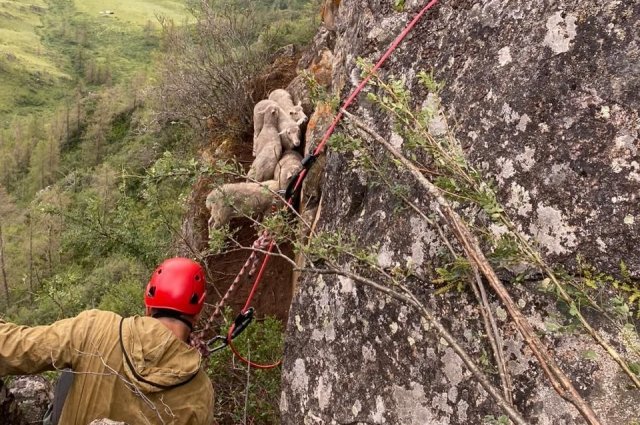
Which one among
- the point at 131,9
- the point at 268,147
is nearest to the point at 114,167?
the point at 268,147

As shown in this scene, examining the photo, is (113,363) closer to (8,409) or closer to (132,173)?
(8,409)

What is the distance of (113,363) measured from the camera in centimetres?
278

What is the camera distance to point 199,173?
332 cm

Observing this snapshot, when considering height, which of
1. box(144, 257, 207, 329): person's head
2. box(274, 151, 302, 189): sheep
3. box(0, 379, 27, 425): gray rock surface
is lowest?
box(274, 151, 302, 189): sheep

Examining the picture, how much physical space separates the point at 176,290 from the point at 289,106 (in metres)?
6.70

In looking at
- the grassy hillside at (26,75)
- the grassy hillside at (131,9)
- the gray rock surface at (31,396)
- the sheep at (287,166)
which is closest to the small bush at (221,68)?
the sheep at (287,166)

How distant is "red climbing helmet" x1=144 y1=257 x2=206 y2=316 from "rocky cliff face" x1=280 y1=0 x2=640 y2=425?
0.89m

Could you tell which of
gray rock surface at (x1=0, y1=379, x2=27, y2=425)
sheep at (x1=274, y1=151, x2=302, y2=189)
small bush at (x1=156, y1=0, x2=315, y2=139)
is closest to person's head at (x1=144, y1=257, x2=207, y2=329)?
gray rock surface at (x1=0, y1=379, x2=27, y2=425)

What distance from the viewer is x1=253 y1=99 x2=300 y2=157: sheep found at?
343 inches

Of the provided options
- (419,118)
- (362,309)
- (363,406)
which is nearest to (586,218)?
(419,118)

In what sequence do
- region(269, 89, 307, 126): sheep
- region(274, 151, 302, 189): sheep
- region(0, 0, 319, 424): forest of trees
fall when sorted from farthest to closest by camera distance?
1. region(269, 89, 307, 126): sheep
2. region(274, 151, 302, 189): sheep
3. region(0, 0, 319, 424): forest of trees

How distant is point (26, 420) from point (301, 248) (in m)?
2.01

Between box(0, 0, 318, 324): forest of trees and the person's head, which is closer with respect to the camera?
the person's head

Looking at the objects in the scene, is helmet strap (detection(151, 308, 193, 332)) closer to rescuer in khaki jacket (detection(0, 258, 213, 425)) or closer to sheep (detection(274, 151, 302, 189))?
rescuer in khaki jacket (detection(0, 258, 213, 425))
